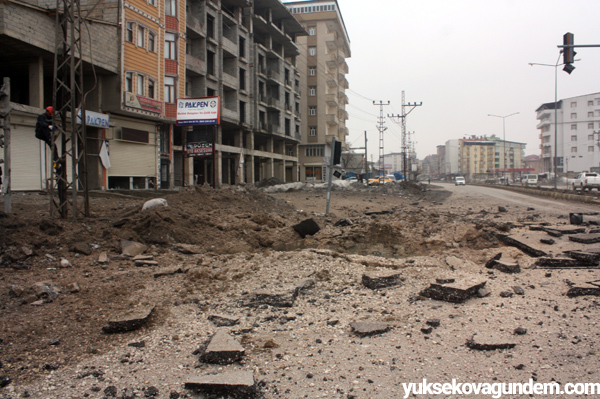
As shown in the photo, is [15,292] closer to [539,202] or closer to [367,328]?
[367,328]

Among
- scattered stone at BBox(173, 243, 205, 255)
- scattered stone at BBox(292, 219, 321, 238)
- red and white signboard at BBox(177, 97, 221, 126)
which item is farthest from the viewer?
red and white signboard at BBox(177, 97, 221, 126)

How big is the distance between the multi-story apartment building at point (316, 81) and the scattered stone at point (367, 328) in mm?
65562

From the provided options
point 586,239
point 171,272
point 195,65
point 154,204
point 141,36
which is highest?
point 195,65

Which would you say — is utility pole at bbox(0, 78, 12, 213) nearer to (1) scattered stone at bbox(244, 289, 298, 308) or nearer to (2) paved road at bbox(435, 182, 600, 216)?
(1) scattered stone at bbox(244, 289, 298, 308)

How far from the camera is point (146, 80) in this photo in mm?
25328

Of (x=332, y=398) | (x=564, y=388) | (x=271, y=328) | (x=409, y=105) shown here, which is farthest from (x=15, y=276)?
(x=409, y=105)

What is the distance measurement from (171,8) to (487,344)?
31368 millimetres

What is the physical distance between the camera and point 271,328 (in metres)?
4.18

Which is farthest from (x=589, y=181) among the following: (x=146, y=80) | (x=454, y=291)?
(x=454, y=291)

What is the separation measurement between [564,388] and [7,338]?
186 inches

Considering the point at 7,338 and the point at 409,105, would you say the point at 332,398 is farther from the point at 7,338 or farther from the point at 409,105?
the point at 409,105

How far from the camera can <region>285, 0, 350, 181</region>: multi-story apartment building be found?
70.4m

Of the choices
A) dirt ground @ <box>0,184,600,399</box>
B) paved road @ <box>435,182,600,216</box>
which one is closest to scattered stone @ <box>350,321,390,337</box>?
dirt ground @ <box>0,184,600,399</box>

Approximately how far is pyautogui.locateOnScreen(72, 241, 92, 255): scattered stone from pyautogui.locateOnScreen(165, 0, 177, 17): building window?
2607 cm
